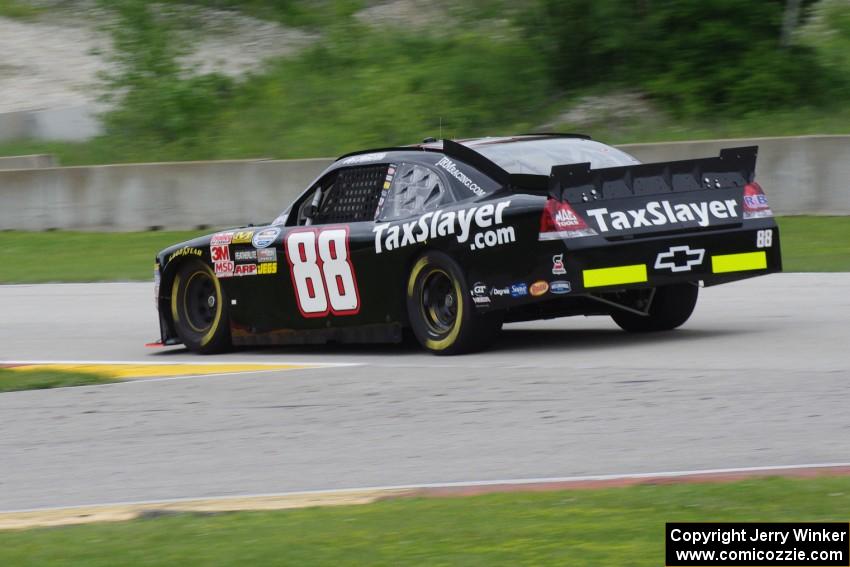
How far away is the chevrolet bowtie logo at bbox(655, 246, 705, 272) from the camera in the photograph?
1002 cm

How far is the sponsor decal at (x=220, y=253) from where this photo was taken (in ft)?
39.0

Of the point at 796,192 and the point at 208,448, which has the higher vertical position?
the point at 796,192

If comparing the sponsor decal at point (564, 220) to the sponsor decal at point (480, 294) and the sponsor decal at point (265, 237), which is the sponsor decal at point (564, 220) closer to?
the sponsor decal at point (480, 294)

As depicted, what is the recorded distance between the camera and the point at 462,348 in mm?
10477

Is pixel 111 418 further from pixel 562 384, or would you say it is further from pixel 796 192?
pixel 796 192

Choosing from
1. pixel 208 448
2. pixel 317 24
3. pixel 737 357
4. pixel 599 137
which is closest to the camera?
pixel 208 448

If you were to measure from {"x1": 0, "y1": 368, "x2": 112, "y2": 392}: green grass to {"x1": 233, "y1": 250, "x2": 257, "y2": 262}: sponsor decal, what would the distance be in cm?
157

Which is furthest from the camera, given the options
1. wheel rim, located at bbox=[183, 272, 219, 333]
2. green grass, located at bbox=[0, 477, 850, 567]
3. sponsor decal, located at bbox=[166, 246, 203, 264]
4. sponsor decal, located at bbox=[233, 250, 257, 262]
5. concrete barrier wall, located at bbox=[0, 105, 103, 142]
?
concrete barrier wall, located at bbox=[0, 105, 103, 142]

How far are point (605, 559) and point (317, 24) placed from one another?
1292 inches

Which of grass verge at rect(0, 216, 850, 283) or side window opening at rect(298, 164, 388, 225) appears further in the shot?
grass verge at rect(0, 216, 850, 283)

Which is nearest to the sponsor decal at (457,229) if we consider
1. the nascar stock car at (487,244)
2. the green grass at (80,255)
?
the nascar stock car at (487,244)

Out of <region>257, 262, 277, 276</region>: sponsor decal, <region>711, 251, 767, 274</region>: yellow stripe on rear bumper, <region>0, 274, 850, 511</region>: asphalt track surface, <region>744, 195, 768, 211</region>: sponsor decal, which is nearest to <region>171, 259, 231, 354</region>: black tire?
<region>0, 274, 850, 511</region>: asphalt track surface

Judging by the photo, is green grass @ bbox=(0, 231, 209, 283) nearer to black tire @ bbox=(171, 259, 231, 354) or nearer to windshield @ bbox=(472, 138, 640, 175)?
black tire @ bbox=(171, 259, 231, 354)

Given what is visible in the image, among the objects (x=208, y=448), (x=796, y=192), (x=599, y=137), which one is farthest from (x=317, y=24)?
(x=208, y=448)
